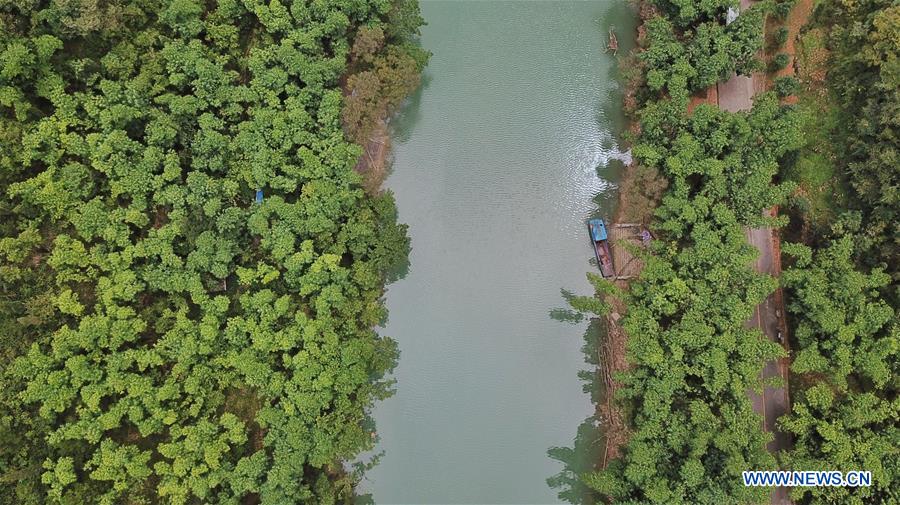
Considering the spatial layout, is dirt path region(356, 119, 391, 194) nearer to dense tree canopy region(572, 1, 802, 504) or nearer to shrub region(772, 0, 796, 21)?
dense tree canopy region(572, 1, 802, 504)

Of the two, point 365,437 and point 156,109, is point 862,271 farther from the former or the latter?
point 156,109

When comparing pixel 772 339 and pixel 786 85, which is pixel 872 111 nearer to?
pixel 786 85

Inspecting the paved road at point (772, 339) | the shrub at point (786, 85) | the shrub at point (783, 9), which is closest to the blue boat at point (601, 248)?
the paved road at point (772, 339)

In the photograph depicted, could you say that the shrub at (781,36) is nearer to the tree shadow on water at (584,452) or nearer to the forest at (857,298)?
the forest at (857,298)

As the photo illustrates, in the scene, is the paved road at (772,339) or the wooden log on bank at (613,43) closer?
the paved road at (772,339)

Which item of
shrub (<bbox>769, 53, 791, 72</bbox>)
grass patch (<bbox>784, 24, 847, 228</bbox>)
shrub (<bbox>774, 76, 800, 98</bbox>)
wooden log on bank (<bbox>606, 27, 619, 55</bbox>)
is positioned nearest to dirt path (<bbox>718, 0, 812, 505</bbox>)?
shrub (<bbox>774, 76, 800, 98</bbox>)

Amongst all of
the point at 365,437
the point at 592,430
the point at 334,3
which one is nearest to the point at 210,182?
the point at 334,3
